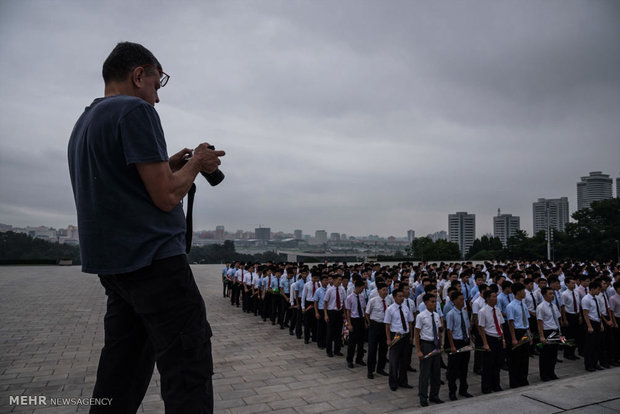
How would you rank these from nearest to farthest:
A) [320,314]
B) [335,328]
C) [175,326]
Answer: [175,326] < [335,328] < [320,314]

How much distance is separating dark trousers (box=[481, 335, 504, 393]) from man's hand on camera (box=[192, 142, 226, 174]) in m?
7.13

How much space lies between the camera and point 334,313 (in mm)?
9414

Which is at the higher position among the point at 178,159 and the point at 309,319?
the point at 178,159

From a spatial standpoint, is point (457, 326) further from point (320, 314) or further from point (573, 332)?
point (573, 332)

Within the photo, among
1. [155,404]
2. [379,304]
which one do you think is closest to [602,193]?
[379,304]

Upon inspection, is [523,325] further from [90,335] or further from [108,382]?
[90,335]

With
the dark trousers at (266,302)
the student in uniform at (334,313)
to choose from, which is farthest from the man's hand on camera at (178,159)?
the dark trousers at (266,302)

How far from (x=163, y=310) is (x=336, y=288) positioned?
847 centimetres

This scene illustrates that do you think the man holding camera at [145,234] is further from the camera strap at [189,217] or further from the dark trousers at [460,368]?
the dark trousers at [460,368]

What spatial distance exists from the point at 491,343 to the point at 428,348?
59.4 inches

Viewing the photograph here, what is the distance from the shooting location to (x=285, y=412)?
18.2ft

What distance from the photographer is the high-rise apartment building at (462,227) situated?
12659 centimetres

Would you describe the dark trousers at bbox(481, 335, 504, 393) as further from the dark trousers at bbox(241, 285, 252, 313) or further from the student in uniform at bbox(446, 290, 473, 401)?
the dark trousers at bbox(241, 285, 252, 313)

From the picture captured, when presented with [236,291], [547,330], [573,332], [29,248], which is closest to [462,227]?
[29,248]
